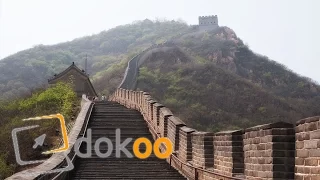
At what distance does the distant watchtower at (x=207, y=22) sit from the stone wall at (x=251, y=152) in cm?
9538

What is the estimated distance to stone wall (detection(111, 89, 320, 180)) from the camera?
4.11m

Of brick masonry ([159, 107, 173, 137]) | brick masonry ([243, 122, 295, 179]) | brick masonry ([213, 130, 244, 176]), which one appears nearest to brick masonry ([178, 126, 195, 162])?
brick masonry ([159, 107, 173, 137])

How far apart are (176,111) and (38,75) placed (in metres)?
48.0

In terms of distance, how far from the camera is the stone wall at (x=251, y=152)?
162 inches

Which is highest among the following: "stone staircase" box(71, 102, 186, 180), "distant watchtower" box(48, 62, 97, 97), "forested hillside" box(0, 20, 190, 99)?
"forested hillside" box(0, 20, 190, 99)

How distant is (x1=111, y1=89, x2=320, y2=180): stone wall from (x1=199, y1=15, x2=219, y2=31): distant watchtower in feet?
313

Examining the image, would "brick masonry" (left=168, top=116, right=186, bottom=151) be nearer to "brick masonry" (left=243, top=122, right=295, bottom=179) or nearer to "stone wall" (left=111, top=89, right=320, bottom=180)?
"stone wall" (left=111, top=89, right=320, bottom=180)

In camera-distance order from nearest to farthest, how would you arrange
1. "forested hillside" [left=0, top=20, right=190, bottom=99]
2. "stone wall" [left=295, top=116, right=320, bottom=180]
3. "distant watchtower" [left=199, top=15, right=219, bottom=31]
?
"stone wall" [left=295, top=116, right=320, bottom=180] < "forested hillside" [left=0, top=20, right=190, bottom=99] < "distant watchtower" [left=199, top=15, right=219, bottom=31]

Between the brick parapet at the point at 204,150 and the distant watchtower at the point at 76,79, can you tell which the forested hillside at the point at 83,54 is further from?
the brick parapet at the point at 204,150

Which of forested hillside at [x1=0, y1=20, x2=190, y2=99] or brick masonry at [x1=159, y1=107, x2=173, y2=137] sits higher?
forested hillside at [x1=0, y1=20, x2=190, y2=99]

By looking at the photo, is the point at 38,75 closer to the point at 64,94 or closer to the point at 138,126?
the point at 64,94

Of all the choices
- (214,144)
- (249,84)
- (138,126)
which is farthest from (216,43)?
(214,144)

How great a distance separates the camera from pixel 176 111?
4444 cm

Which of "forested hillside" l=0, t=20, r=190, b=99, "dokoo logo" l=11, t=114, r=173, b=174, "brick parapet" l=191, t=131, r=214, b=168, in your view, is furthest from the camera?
"forested hillside" l=0, t=20, r=190, b=99
